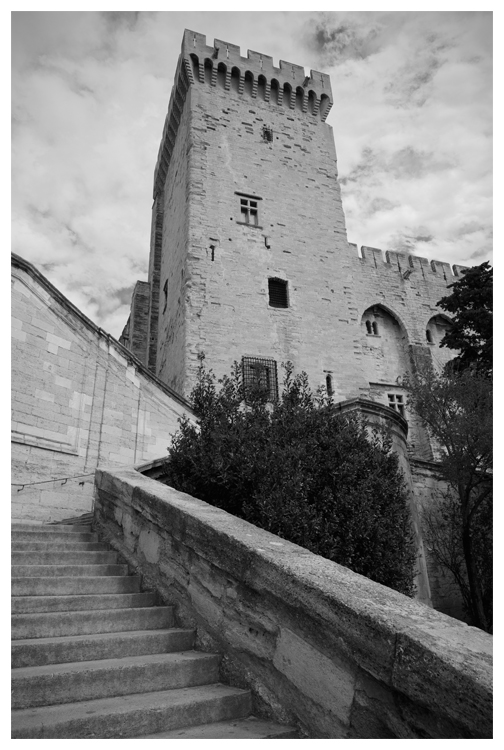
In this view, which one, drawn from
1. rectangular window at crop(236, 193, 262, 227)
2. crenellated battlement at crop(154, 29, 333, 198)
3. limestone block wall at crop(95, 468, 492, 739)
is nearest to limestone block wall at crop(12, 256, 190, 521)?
limestone block wall at crop(95, 468, 492, 739)

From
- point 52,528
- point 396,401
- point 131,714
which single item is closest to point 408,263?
point 396,401

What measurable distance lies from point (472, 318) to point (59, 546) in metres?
16.2

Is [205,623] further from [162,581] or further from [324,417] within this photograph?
[324,417]

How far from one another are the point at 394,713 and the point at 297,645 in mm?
611

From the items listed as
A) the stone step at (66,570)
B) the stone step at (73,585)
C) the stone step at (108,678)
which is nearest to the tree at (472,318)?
the stone step at (66,570)

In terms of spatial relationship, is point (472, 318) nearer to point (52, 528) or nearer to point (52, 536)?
point (52, 528)

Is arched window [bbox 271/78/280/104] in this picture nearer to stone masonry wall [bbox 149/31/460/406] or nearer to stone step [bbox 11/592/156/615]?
stone masonry wall [bbox 149/31/460/406]

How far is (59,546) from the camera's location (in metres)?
4.80

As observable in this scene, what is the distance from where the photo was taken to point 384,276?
2478cm

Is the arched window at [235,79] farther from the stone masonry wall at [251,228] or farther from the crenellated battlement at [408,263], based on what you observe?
the crenellated battlement at [408,263]

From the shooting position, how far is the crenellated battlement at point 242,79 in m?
19.0

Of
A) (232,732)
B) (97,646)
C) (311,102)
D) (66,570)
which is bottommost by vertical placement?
(232,732)

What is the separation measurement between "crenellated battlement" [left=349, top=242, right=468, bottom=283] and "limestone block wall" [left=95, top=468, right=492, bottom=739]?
2328 centimetres

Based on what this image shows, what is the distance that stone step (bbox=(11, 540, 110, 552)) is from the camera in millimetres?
4625
